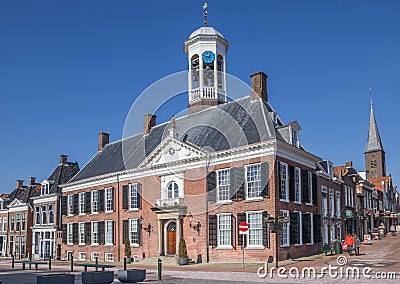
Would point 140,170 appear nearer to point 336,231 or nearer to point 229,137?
point 229,137

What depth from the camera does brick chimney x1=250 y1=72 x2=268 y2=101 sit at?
33.7 m

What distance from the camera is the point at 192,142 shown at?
1385 inches

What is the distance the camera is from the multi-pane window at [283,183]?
2952 cm

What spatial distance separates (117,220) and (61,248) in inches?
421

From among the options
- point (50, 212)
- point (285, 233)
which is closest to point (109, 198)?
point (50, 212)

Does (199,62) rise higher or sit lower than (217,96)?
higher

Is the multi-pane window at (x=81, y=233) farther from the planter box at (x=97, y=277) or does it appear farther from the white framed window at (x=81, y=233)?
the planter box at (x=97, y=277)

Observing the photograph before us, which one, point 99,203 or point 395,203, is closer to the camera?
point 99,203

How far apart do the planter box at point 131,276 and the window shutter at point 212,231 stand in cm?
1231

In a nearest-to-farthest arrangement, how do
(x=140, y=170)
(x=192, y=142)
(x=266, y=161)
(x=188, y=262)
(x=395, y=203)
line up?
1. (x=266, y=161)
2. (x=188, y=262)
3. (x=192, y=142)
4. (x=140, y=170)
5. (x=395, y=203)

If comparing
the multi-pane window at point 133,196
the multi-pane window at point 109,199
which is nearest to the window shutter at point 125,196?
the multi-pane window at point 133,196

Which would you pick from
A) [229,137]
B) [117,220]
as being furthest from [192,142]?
[117,220]

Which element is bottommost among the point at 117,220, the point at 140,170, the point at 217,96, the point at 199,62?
the point at 117,220

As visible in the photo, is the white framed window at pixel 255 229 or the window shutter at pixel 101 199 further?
the window shutter at pixel 101 199
